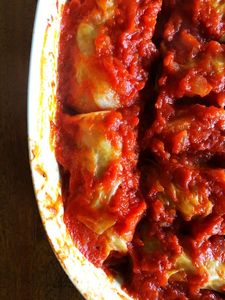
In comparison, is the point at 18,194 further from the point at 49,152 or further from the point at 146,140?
the point at 146,140

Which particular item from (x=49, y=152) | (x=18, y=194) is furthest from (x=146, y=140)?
(x=18, y=194)

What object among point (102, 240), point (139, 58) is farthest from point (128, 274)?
point (139, 58)

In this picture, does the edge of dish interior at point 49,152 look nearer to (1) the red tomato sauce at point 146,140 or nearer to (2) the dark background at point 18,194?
(1) the red tomato sauce at point 146,140

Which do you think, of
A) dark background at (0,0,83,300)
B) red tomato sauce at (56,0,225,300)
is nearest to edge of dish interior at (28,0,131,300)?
red tomato sauce at (56,0,225,300)

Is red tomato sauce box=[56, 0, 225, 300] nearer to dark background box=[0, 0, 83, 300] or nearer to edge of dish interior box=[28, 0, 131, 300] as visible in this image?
edge of dish interior box=[28, 0, 131, 300]

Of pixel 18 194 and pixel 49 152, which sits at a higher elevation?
pixel 49 152

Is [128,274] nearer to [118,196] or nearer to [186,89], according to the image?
[118,196]
